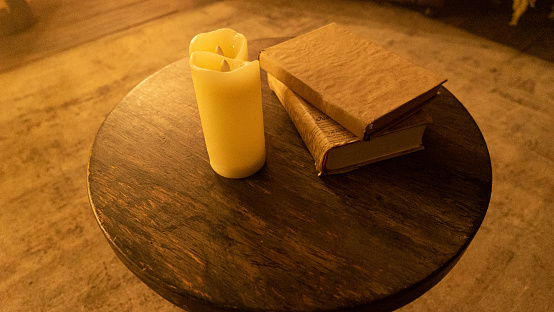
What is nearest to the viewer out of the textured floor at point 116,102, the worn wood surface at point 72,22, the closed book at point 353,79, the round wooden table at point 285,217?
the round wooden table at point 285,217

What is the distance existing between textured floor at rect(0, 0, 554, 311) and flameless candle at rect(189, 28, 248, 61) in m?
0.75

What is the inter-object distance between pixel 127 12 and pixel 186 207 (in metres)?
2.52

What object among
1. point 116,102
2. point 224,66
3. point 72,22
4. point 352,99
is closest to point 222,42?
point 224,66

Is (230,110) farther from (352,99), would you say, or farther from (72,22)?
(72,22)

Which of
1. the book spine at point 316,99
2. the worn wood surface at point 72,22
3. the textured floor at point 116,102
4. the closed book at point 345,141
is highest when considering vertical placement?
the book spine at point 316,99

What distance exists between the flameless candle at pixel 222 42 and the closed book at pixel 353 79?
0.12 metres

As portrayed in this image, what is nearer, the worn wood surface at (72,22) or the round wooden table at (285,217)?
the round wooden table at (285,217)

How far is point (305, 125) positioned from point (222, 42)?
0.21m

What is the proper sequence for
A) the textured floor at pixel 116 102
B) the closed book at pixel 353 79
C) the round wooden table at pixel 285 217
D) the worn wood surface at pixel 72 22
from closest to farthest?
the round wooden table at pixel 285 217, the closed book at pixel 353 79, the textured floor at pixel 116 102, the worn wood surface at pixel 72 22

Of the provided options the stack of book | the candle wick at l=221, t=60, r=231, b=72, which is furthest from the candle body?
the stack of book

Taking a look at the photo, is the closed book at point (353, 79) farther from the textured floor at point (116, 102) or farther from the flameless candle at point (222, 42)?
the textured floor at point (116, 102)

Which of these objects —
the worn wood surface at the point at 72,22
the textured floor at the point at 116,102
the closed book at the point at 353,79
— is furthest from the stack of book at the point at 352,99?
the worn wood surface at the point at 72,22

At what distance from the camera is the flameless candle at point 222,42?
0.57 meters

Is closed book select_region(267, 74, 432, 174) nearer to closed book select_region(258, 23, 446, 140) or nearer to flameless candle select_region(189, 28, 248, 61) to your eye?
closed book select_region(258, 23, 446, 140)
